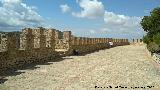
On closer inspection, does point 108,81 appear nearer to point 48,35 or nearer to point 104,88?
point 104,88

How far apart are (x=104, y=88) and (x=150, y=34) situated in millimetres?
32988

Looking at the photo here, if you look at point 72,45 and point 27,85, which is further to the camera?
point 72,45

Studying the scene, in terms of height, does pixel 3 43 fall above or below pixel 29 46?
above

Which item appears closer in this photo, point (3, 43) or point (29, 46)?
point (3, 43)

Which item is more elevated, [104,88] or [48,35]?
[48,35]

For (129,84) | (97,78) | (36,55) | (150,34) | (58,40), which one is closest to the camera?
(129,84)

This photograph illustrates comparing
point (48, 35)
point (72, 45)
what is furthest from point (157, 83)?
point (72, 45)

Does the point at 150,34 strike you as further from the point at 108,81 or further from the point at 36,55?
the point at 108,81

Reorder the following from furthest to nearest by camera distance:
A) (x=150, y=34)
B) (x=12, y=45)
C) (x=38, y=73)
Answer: (x=150, y=34) → (x=12, y=45) → (x=38, y=73)

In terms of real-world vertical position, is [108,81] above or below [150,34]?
below

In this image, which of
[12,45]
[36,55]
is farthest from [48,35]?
[12,45]

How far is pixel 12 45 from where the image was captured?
20.4 metres

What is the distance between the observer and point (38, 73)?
→ 1692 cm

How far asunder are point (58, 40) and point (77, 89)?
24.2m
